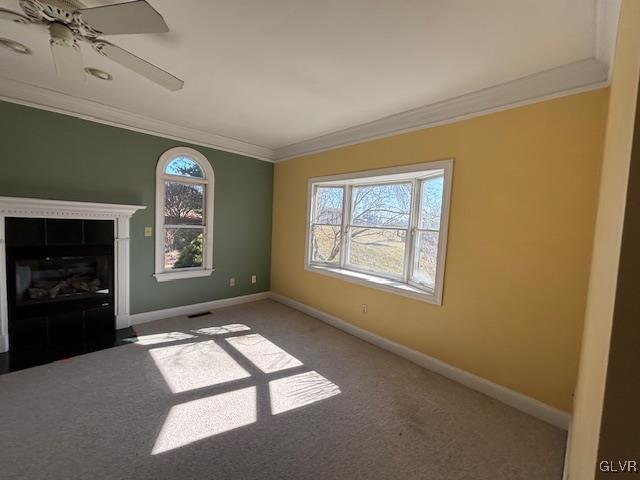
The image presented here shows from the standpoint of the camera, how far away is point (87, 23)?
1.49 m

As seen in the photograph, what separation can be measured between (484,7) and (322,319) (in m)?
3.45

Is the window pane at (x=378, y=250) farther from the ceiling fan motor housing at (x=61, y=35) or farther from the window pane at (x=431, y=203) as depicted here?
the ceiling fan motor housing at (x=61, y=35)

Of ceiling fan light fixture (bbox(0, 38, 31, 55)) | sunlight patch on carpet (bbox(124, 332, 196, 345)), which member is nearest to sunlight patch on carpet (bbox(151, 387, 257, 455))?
sunlight patch on carpet (bbox(124, 332, 196, 345))

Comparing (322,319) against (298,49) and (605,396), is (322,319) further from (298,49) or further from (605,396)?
(605,396)

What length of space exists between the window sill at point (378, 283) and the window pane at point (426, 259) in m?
0.12

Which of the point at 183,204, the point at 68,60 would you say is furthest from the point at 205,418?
the point at 183,204

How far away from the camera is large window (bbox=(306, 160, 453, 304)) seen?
285 cm

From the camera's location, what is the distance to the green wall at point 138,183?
8.97 ft

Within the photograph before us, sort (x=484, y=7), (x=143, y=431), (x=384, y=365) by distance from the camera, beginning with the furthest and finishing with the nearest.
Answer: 1. (x=384, y=365)
2. (x=143, y=431)
3. (x=484, y=7)

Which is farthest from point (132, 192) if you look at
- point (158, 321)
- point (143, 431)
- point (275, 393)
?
point (275, 393)

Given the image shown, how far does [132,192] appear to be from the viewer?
336 centimetres

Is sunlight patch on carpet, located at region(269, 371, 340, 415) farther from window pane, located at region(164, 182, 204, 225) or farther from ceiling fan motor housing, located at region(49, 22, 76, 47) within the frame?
ceiling fan motor housing, located at region(49, 22, 76, 47)

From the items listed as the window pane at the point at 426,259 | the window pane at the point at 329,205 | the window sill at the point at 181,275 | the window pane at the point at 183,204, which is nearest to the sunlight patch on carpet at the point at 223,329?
the window sill at the point at 181,275

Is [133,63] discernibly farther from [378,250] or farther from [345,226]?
[378,250]
